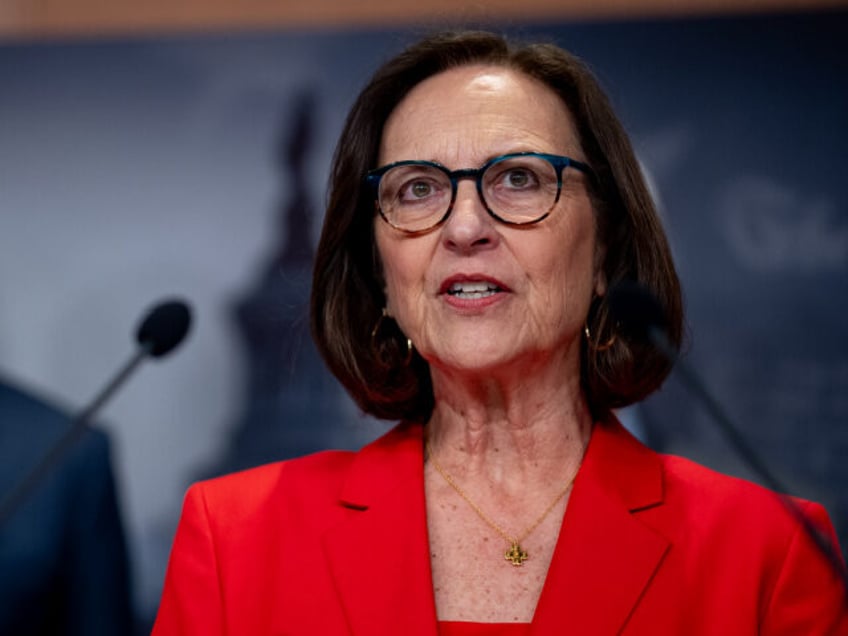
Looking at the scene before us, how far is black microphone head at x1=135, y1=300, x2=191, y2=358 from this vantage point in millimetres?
1748

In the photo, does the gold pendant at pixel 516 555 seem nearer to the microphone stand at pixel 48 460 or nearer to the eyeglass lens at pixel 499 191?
the eyeglass lens at pixel 499 191

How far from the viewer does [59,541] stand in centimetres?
237

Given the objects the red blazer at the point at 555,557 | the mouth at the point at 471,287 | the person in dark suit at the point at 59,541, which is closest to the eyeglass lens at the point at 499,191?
the mouth at the point at 471,287

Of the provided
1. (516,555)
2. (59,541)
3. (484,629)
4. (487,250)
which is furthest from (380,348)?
(59,541)

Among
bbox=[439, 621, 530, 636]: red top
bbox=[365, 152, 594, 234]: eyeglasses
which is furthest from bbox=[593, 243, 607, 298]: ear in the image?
bbox=[439, 621, 530, 636]: red top

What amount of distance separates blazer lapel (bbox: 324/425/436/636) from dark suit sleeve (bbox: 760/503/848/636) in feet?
1.72

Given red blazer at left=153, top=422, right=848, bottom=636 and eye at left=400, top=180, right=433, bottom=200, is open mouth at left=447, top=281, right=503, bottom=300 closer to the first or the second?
eye at left=400, top=180, right=433, bottom=200

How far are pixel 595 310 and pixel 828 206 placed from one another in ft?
2.83

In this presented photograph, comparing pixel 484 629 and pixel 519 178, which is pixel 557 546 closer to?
pixel 484 629

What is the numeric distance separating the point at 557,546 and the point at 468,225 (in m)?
0.53

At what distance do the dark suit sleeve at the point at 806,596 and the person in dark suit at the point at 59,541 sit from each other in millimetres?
1380

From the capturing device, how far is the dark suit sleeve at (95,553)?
7.80 ft

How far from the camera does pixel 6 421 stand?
251 centimetres

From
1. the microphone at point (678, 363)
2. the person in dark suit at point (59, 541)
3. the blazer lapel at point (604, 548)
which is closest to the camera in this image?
the microphone at point (678, 363)
